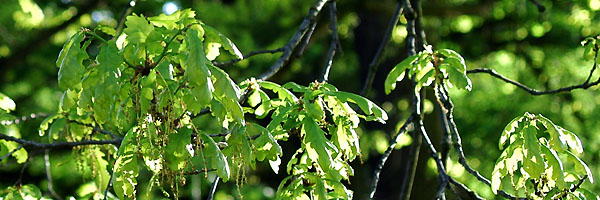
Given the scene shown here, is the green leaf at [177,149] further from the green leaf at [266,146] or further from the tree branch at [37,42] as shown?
the tree branch at [37,42]

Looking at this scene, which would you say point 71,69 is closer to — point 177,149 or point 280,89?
point 177,149

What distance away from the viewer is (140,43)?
81.8 inches

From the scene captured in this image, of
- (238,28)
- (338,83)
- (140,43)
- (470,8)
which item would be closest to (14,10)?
(238,28)

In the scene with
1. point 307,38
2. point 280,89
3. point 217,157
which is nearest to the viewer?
point 217,157

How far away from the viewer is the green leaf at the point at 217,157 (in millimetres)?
1966

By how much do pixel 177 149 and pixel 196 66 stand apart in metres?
0.26

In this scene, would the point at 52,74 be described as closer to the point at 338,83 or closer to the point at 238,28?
the point at 238,28

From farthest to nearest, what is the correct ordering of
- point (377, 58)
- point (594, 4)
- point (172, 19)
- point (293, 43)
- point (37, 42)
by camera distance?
point (37, 42) < point (594, 4) < point (377, 58) < point (293, 43) < point (172, 19)

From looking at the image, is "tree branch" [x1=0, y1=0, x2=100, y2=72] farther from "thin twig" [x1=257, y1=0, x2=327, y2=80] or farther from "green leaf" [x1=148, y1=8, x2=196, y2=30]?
"green leaf" [x1=148, y1=8, x2=196, y2=30]

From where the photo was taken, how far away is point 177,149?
6.48 feet

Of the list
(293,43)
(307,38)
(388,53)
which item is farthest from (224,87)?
(388,53)

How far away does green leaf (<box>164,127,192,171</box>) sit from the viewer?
1975 mm

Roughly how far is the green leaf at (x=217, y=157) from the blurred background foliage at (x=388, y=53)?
4.44 m

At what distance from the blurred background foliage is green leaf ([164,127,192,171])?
446 centimetres
